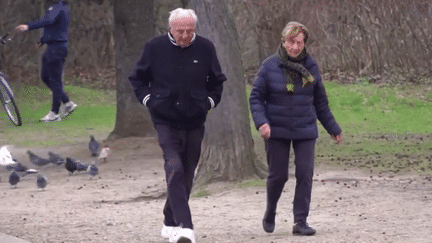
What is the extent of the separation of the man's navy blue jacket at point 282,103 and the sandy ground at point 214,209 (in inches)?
37.1

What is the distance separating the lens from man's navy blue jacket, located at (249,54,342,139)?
7324 mm

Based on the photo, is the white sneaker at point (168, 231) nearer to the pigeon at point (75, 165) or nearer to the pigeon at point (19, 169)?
the pigeon at point (75, 165)

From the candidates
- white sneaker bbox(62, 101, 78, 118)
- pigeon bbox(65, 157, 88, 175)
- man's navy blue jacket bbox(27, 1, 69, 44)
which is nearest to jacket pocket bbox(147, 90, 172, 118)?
pigeon bbox(65, 157, 88, 175)

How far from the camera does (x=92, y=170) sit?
41.1 feet

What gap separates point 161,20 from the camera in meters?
23.2

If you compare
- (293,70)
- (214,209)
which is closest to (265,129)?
(293,70)

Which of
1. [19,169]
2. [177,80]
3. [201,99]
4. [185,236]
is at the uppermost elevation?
[177,80]

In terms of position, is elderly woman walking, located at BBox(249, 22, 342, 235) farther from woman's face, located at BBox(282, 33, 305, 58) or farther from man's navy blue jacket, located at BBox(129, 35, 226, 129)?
man's navy blue jacket, located at BBox(129, 35, 226, 129)

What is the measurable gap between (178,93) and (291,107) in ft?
3.36

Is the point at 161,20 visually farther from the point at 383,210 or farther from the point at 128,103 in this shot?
the point at 383,210

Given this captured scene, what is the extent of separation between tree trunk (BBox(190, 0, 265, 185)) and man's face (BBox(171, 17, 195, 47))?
4.16 metres

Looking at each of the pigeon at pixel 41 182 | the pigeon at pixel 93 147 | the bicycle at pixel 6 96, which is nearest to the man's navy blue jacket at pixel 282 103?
the pigeon at pixel 41 182

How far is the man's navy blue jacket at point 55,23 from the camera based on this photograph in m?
16.3

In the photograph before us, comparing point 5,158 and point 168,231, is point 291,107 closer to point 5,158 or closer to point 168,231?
point 168,231
